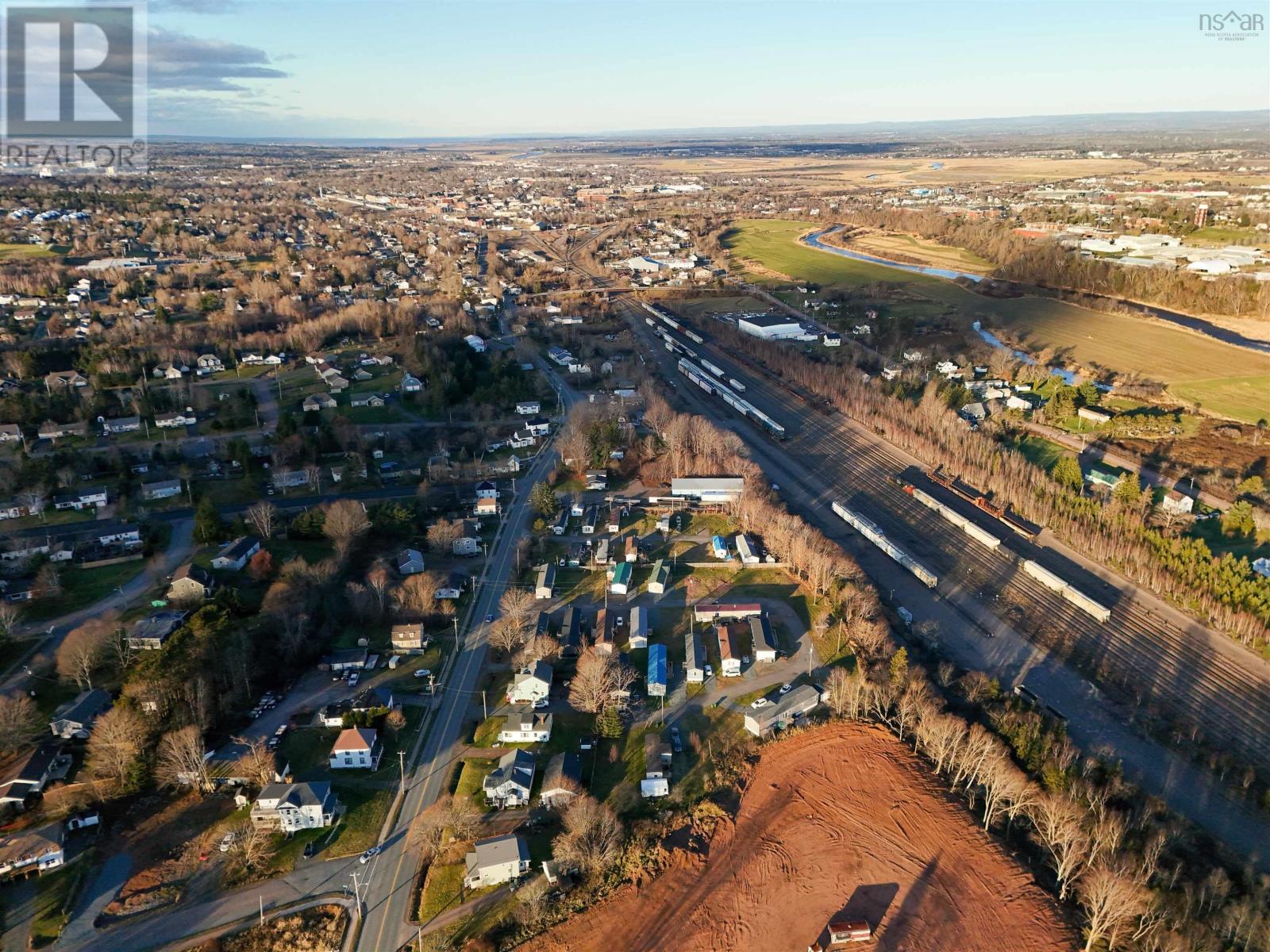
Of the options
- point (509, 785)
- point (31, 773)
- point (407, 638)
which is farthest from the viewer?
point (407, 638)

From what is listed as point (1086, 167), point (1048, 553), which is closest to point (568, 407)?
point (1048, 553)

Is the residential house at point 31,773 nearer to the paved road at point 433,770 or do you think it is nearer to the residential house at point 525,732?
the paved road at point 433,770

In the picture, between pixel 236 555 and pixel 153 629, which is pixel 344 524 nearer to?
pixel 236 555

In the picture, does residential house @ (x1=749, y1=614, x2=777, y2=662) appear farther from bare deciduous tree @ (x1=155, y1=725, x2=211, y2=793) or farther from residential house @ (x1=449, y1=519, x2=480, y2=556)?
bare deciduous tree @ (x1=155, y1=725, x2=211, y2=793)

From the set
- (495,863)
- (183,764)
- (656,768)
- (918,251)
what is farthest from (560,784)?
(918,251)

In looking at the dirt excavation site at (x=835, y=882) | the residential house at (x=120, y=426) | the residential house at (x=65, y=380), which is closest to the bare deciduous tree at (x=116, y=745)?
the dirt excavation site at (x=835, y=882)
